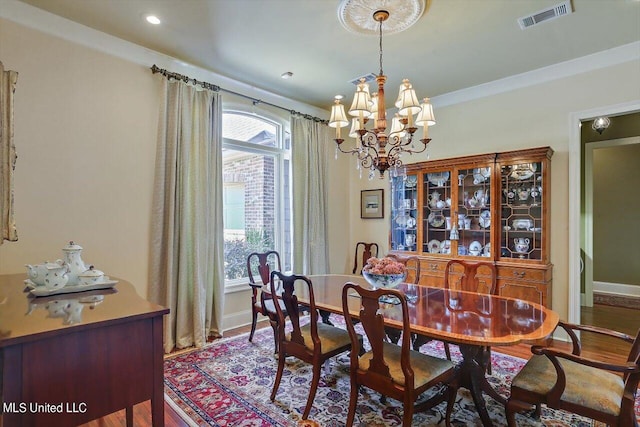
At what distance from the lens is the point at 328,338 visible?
96.4 inches

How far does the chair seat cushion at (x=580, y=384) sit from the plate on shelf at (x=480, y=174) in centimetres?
233

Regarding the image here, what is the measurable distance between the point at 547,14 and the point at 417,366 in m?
2.92

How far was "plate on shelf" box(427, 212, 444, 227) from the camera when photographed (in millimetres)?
4238

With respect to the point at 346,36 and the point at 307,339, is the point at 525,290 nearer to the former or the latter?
the point at 307,339

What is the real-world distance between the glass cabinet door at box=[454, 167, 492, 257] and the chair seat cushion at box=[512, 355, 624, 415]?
1991 millimetres

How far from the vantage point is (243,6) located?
8.45ft

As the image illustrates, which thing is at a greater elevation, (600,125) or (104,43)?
(104,43)

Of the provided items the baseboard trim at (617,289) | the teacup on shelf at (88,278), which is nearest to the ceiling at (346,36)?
the teacup on shelf at (88,278)

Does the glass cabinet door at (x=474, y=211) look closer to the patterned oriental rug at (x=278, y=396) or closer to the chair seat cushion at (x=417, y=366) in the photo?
the patterned oriental rug at (x=278, y=396)

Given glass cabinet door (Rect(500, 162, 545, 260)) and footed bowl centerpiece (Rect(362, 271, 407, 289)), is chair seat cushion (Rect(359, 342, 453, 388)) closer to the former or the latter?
footed bowl centerpiece (Rect(362, 271, 407, 289))

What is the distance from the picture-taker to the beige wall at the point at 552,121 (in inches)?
132

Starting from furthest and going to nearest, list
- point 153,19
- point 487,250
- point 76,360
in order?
point 487,250
point 153,19
point 76,360

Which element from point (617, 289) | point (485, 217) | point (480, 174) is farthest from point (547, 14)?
point (617, 289)

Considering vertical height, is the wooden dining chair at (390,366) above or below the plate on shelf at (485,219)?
below
